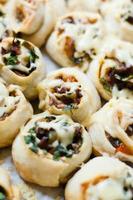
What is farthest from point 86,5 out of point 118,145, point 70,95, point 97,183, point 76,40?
point 97,183

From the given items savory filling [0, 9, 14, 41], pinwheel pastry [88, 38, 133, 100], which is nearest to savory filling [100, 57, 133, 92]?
pinwheel pastry [88, 38, 133, 100]

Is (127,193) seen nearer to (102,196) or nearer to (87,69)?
(102,196)

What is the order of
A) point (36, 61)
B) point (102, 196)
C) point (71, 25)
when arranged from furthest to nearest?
point (71, 25) < point (36, 61) < point (102, 196)

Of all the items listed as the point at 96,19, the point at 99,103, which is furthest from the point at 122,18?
the point at 99,103

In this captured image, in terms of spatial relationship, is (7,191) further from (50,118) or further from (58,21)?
(58,21)

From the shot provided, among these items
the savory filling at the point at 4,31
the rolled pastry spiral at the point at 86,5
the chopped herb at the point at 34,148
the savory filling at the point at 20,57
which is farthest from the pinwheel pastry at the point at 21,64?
the rolled pastry spiral at the point at 86,5

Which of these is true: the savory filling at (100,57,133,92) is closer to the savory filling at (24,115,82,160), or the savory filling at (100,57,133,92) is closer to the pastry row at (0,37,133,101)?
the pastry row at (0,37,133,101)

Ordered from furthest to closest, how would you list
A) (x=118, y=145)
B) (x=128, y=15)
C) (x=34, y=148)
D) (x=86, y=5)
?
(x=86, y=5) < (x=128, y=15) < (x=118, y=145) < (x=34, y=148)
